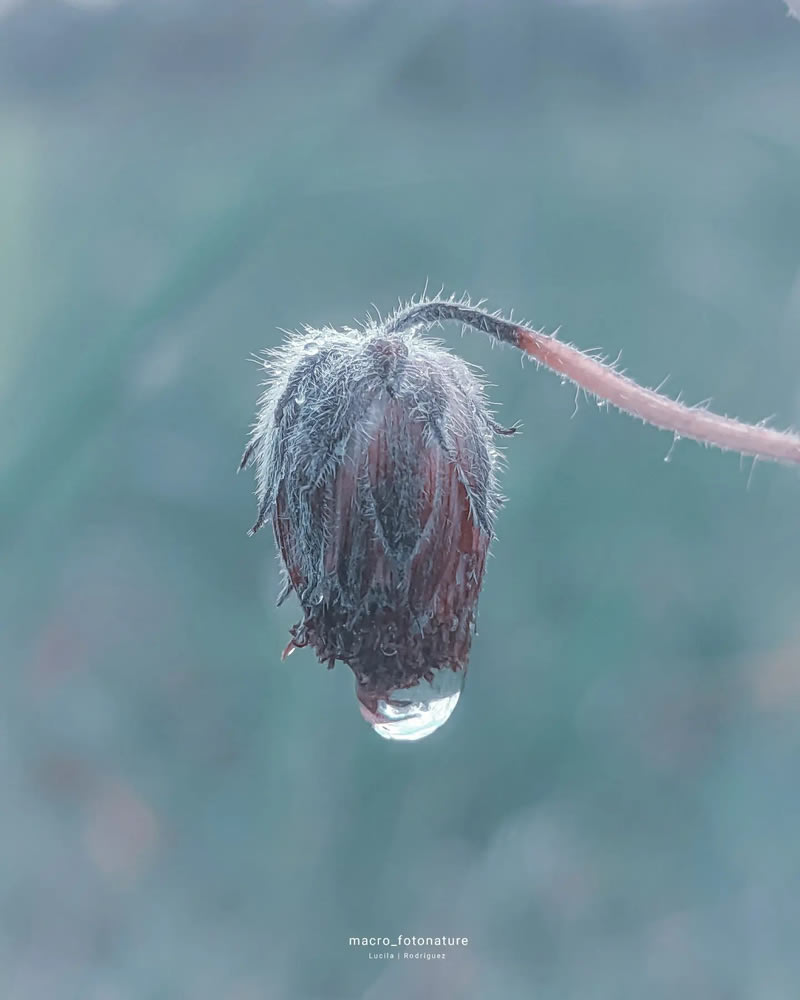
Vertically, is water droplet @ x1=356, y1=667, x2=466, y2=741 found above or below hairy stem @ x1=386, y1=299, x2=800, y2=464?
below

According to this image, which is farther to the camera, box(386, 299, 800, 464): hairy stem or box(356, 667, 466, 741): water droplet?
box(356, 667, 466, 741): water droplet

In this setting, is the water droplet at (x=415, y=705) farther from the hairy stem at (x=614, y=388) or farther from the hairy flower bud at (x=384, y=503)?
the hairy stem at (x=614, y=388)

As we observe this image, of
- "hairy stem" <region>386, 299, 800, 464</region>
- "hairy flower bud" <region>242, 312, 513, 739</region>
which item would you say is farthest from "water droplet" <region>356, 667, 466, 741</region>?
"hairy stem" <region>386, 299, 800, 464</region>

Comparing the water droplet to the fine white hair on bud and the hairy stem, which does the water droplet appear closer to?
the fine white hair on bud

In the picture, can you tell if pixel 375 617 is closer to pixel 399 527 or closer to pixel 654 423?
pixel 399 527

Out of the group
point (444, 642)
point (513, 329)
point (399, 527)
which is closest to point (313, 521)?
point (399, 527)

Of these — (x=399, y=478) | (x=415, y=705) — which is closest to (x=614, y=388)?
(x=399, y=478)
